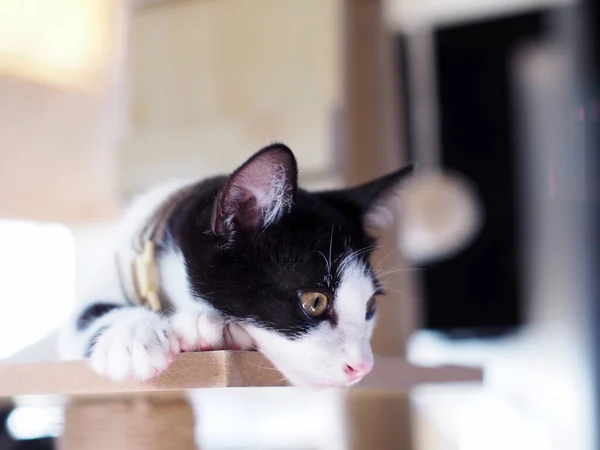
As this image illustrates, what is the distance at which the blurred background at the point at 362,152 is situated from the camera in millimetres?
1310

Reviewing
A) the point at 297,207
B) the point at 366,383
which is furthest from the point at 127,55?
the point at 366,383

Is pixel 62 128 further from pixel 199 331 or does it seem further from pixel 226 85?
pixel 199 331

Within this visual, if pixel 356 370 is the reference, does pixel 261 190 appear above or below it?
above

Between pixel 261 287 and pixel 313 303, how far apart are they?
0.06 meters

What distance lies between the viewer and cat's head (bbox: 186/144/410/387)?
75cm

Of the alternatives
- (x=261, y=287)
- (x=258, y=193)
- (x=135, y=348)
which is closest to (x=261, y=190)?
(x=258, y=193)

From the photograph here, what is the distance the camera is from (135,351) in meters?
0.67

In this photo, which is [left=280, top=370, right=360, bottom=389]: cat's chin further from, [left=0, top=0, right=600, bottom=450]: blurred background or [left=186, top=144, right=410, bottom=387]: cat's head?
[left=0, top=0, right=600, bottom=450]: blurred background

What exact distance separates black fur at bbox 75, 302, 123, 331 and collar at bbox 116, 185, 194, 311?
3 centimetres

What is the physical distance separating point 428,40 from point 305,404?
1.51 metres

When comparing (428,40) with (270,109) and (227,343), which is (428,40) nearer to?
(270,109)

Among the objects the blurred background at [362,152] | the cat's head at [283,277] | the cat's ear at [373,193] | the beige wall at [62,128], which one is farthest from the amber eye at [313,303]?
the beige wall at [62,128]

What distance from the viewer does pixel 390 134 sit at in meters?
1.58

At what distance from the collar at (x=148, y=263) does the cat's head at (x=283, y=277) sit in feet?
0.23
